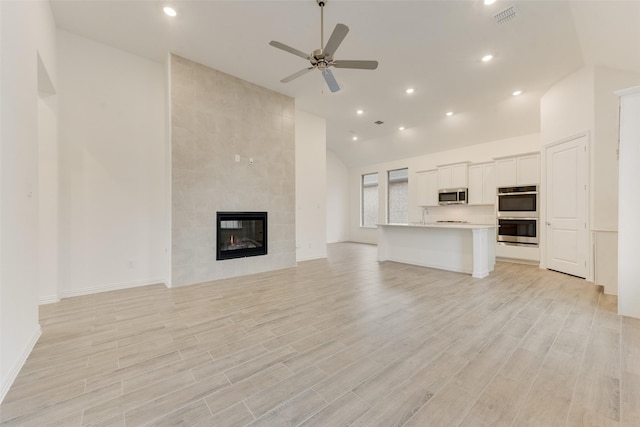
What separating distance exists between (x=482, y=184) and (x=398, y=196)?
2.87 m

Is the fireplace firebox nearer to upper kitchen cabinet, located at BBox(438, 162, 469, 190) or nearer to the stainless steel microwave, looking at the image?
the stainless steel microwave

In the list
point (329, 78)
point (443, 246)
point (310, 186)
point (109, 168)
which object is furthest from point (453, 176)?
point (109, 168)

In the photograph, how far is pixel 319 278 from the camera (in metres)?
4.51

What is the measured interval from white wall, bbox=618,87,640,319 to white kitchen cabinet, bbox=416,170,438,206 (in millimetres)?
4911

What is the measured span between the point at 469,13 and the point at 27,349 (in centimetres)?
556

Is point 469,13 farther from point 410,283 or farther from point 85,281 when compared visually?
point 85,281

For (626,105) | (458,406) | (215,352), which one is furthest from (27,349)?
(626,105)

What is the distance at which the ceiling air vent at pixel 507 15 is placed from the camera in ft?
10.0

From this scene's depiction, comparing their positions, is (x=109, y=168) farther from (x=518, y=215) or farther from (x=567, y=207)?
(x=518, y=215)

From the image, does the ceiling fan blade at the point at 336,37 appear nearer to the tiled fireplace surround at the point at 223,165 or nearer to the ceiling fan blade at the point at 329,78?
the ceiling fan blade at the point at 329,78

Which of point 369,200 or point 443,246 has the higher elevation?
point 369,200

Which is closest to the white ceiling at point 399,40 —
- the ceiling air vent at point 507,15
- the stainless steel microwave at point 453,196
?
the ceiling air vent at point 507,15

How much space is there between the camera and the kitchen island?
178 inches

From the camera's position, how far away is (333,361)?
198 centimetres
